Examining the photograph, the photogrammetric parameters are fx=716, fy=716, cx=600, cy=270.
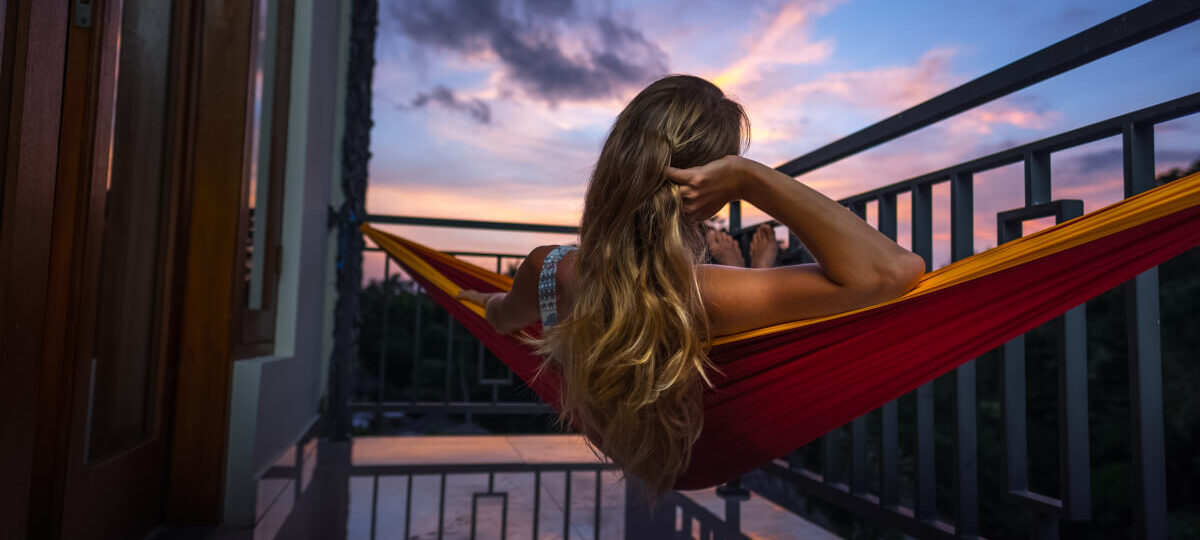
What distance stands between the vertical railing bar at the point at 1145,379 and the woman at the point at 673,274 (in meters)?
0.41

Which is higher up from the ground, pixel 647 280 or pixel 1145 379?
pixel 647 280

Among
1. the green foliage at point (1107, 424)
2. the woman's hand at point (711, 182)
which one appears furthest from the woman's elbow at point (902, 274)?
the green foliage at point (1107, 424)

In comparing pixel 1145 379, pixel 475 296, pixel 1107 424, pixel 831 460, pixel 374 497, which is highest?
pixel 475 296

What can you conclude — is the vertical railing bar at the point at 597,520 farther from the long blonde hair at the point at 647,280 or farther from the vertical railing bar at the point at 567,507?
the long blonde hair at the point at 647,280

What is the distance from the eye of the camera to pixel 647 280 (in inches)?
44.8

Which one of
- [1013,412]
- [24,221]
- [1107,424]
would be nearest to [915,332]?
[1013,412]

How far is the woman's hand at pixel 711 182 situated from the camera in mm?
1044

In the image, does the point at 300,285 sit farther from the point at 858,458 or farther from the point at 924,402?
the point at 924,402

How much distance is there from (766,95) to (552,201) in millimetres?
3372

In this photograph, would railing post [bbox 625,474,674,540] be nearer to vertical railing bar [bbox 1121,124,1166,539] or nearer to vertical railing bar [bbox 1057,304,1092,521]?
vertical railing bar [bbox 1057,304,1092,521]

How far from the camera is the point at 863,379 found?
1154 millimetres

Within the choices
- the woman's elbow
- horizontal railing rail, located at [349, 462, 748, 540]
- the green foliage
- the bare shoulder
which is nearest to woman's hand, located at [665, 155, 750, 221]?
the bare shoulder

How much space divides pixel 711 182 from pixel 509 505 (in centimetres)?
146

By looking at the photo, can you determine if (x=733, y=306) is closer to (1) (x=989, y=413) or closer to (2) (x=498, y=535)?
(2) (x=498, y=535)
